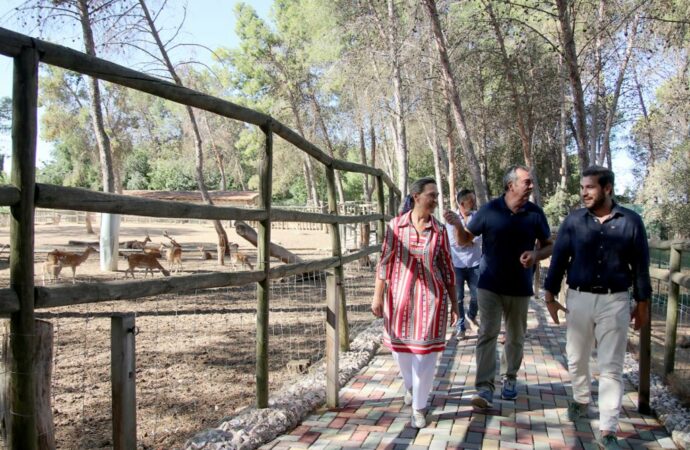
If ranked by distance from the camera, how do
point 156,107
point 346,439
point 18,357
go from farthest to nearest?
1. point 156,107
2. point 346,439
3. point 18,357

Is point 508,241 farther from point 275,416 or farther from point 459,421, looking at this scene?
point 275,416

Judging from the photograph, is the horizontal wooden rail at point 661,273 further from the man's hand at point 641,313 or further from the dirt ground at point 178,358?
the dirt ground at point 178,358

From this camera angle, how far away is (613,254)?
11.7 feet

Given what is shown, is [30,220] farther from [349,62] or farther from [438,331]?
[349,62]

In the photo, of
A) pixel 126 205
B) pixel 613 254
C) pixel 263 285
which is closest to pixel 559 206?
pixel 613 254

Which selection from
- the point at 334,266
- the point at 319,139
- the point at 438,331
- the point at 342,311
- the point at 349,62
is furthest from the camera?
the point at 319,139

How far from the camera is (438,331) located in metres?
3.88

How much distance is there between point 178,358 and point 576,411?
3348 mm

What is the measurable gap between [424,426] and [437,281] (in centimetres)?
89

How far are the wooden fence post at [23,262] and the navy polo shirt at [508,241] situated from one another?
299 cm

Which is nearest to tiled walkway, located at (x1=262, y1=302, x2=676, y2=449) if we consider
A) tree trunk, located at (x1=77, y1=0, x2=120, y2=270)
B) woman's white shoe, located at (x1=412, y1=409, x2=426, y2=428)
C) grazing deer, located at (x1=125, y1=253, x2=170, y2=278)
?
woman's white shoe, located at (x1=412, y1=409, x2=426, y2=428)

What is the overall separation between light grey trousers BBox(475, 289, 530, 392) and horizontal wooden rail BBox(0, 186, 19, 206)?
10.1ft

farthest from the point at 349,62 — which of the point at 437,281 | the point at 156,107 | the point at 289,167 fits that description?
the point at 156,107

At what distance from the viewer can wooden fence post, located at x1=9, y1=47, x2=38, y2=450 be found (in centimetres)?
217
